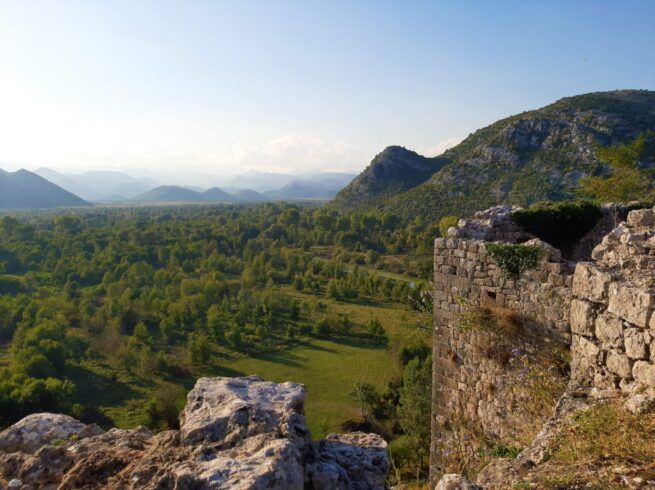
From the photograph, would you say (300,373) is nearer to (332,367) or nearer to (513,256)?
(332,367)

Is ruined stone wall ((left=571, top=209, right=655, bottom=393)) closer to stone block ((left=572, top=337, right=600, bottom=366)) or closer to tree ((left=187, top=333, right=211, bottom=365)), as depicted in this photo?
stone block ((left=572, top=337, right=600, bottom=366))

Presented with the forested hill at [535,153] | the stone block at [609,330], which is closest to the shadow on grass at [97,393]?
the stone block at [609,330]

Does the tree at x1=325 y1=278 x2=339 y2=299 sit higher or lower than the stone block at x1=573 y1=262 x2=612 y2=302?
lower

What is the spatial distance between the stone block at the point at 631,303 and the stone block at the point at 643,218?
7.25 feet

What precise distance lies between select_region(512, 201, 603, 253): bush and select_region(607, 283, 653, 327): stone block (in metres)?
4.17

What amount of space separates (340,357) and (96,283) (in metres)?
34.0

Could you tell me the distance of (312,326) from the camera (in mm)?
39344

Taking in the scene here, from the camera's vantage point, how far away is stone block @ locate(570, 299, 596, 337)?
16.0 feet

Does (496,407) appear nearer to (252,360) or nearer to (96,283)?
(252,360)

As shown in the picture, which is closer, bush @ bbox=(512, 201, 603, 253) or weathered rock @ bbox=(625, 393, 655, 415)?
weathered rock @ bbox=(625, 393, 655, 415)

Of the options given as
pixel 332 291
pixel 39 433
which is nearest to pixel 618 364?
pixel 39 433

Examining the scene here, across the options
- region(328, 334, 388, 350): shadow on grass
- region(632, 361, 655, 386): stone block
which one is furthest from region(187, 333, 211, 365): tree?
region(632, 361, 655, 386): stone block

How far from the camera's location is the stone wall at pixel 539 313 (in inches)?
172

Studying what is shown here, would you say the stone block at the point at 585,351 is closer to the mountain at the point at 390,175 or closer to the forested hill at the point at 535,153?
the forested hill at the point at 535,153
